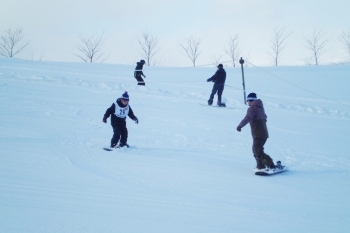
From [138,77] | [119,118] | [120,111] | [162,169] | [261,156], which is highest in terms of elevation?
[138,77]

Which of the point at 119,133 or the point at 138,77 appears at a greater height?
the point at 138,77

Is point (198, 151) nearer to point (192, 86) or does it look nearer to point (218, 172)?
point (218, 172)

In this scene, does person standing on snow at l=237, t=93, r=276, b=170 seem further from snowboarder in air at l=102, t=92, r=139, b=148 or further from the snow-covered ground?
snowboarder in air at l=102, t=92, r=139, b=148

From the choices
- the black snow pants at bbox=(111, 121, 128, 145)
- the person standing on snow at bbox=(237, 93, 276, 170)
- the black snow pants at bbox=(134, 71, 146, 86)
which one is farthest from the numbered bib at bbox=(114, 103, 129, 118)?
the black snow pants at bbox=(134, 71, 146, 86)

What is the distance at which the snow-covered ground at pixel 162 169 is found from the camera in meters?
3.74

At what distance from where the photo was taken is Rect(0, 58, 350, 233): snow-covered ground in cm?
374

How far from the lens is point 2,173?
4738 mm

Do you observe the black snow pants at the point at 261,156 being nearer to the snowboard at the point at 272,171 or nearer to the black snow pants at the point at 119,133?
the snowboard at the point at 272,171

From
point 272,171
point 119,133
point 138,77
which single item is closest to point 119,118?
point 119,133

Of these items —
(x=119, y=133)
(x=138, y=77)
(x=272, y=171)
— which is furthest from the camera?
(x=138, y=77)

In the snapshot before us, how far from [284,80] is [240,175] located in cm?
1948

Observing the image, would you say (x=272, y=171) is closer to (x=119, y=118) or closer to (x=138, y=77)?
(x=119, y=118)

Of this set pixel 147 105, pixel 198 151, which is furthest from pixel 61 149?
pixel 147 105

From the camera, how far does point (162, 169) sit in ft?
19.0
